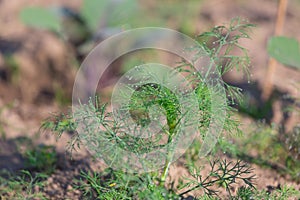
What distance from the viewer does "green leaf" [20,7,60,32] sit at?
327cm

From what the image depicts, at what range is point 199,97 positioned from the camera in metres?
1.79

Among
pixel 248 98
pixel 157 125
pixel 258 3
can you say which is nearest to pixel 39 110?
pixel 248 98

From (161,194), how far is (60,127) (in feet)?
1.53

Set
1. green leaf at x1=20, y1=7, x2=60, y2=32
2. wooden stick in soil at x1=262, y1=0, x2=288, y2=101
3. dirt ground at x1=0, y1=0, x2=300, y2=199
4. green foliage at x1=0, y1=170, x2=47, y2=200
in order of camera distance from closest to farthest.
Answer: green foliage at x1=0, y1=170, x2=47, y2=200 → dirt ground at x1=0, y1=0, x2=300, y2=199 → wooden stick in soil at x1=262, y1=0, x2=288, y2=101 → green leaf at x1=20, y1=7, x2=60, y2=32

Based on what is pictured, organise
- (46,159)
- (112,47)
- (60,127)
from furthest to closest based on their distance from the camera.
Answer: (112,47)
(46,159)
(60,127)

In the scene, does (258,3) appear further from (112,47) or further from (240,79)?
(112,47)

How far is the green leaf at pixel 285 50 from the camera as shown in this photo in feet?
7.91

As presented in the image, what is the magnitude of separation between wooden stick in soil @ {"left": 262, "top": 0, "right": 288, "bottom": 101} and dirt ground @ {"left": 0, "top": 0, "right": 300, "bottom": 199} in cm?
13

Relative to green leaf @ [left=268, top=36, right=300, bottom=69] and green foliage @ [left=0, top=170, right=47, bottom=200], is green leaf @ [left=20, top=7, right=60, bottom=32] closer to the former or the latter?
green foliage @ [left=0, top=170, right=47, bottom=200]

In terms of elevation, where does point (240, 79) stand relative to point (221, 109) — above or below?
above

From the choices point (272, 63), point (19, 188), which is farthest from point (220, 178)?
point (272, 63)

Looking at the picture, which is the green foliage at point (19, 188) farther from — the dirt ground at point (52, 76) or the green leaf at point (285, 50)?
the green leaf at point (285, 50)

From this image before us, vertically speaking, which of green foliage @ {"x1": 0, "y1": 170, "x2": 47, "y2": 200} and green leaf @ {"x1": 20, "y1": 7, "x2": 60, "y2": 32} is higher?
green leaf @ {"x1": 20, "y1": 7, "x2": 60, "y2": 32}

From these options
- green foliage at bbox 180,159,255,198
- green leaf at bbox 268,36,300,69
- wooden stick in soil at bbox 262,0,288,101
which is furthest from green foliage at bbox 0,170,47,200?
wooden stick in soil at bbox 262,0,288,101
